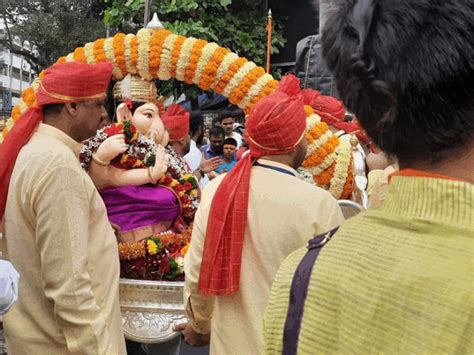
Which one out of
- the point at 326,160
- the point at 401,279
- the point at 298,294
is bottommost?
the point at 326,160

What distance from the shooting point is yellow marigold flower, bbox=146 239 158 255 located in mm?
3576

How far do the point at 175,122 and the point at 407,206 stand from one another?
14.3 feet

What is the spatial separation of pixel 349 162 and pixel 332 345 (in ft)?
11.0

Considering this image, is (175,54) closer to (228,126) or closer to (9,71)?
(228,126)

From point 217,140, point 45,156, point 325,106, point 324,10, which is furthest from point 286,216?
point 217,140

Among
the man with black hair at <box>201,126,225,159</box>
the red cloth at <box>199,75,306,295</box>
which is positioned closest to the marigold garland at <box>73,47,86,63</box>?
the red cloth at <box>199,75,306,295</box>

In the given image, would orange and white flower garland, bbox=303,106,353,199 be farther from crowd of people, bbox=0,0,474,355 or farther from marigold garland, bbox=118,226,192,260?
marigold garland, bbox=118,226,192,260

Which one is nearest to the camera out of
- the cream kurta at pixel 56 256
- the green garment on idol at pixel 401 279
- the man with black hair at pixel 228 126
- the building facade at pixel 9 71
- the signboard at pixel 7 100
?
the green garment on idol at pixel 401 279

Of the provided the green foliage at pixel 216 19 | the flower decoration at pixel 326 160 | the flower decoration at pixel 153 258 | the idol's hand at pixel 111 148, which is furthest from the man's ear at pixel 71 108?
the green foliage at pixel 216 19

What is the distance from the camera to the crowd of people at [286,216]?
2.90 feet

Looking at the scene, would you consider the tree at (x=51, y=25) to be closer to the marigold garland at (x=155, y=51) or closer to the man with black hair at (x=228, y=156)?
the man with black hair at (x=228, y=156)

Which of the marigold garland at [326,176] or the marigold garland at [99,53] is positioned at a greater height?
the marigold garland at [99,53]

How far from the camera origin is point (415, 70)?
904mm

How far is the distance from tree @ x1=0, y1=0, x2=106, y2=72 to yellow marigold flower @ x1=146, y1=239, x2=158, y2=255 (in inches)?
672
